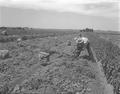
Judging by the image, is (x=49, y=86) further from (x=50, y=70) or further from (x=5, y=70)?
(x=5, y=70)

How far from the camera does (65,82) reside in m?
10.0

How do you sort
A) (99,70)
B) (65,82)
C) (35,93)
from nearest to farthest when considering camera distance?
(35,93) < (65,82) < (99,70)

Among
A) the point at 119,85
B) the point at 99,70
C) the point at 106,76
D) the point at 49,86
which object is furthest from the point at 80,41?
the point at 49,86

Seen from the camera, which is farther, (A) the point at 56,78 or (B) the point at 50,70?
(B) the point at 50,70

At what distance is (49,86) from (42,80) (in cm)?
84

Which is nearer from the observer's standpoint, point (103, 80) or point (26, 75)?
point (26, 75)

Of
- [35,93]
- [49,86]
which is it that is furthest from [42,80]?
[35,93]

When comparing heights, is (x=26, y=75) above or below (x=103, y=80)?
above

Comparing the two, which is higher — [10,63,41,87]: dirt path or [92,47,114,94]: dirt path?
[10,63,41,87]: dirt path

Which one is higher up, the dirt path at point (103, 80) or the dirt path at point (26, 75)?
the dirt path at point (26, 75)

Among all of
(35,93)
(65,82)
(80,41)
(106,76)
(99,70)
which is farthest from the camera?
(80,41)

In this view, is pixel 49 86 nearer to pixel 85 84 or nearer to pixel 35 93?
pixel 35 93

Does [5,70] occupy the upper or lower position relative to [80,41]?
lower

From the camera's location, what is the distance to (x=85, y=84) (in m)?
10.1
